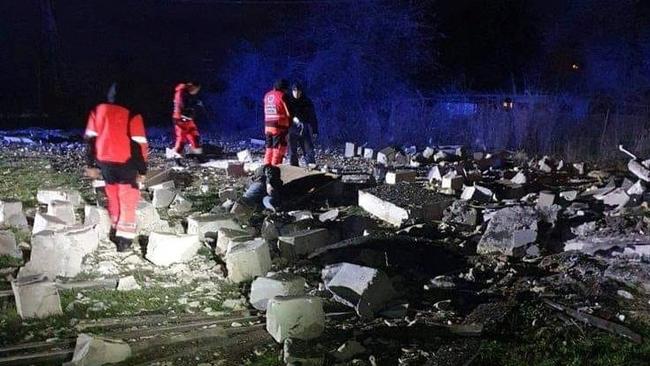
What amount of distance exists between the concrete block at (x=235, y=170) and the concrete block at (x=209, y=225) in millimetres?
3708

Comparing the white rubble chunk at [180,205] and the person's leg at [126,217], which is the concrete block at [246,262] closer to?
the person's leg at [126,217]

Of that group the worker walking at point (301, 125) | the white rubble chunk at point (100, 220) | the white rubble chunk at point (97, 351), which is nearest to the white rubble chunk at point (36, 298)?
the white rubble chunk at point (97, 351)

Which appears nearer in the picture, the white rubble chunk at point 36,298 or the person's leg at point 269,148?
the white rubble chunk at point 36,298

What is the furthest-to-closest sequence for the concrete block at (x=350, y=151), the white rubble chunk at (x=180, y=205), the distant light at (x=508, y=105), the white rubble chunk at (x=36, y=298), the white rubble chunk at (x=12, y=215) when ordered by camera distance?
the distant light at (x=508, y=105)
the concrete block at (x=350, y=151)
the white rubble chunk at (x=180, y=205)
the white rubble chunk at (x=12, y=215)
the white rubble chunk at (x=36, y=298)

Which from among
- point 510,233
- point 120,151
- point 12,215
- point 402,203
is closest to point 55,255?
point 120,151

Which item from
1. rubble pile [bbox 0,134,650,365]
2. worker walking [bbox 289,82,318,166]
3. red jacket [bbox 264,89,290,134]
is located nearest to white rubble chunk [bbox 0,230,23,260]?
rubble pile [bbox 0,134,650,365]

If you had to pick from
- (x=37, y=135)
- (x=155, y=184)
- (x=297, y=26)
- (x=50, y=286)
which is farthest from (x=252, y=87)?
(x=50, y=286)

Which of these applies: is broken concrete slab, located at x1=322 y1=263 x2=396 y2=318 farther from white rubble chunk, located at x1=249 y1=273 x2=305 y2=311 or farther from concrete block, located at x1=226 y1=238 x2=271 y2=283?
concrete block, located at x1=226 y1=238 x2=271 y2=283

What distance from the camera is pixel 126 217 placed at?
5910 mm

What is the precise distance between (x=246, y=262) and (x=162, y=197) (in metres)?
2.95

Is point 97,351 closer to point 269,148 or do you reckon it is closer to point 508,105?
point 269,148

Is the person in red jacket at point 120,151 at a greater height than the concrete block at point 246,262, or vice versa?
the person in red jacket at point 120,151

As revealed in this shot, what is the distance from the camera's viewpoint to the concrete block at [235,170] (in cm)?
1027

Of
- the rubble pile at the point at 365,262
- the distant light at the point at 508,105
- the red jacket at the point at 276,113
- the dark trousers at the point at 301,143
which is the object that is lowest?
the rubble pile at the point at 365,262
